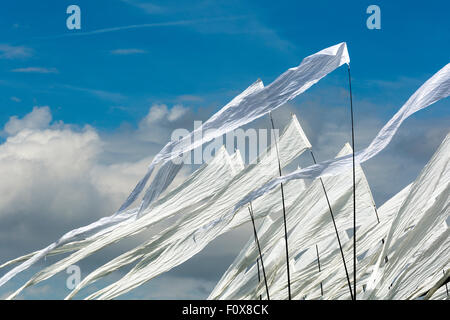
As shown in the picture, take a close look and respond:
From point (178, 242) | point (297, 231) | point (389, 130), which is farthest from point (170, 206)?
point (389, 130)

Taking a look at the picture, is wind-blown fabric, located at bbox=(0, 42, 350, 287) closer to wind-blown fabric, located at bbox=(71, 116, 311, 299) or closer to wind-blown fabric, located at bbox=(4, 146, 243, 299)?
wind-blown fabric, located at bbox=(4, 146, 243, 299)

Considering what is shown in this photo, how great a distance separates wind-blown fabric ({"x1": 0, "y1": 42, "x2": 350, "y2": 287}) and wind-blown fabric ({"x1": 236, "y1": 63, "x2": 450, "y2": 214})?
87cm

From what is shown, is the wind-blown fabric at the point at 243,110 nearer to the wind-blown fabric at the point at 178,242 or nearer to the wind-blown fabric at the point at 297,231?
the wind-blown fabric at the point at 178,242

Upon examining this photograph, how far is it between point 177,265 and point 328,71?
3.14 metres

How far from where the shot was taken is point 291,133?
11.6 m

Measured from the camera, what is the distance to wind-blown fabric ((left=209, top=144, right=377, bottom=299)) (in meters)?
10.7

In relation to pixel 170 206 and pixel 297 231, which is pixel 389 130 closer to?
pixel 170 206

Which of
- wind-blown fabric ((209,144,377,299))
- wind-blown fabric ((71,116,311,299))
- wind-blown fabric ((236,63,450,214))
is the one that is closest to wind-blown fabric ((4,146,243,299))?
wind-blown fabric ((71,116,311,299))

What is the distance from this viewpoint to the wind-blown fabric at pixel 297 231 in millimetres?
10742

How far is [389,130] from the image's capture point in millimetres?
5914

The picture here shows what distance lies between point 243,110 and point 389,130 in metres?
1.47
